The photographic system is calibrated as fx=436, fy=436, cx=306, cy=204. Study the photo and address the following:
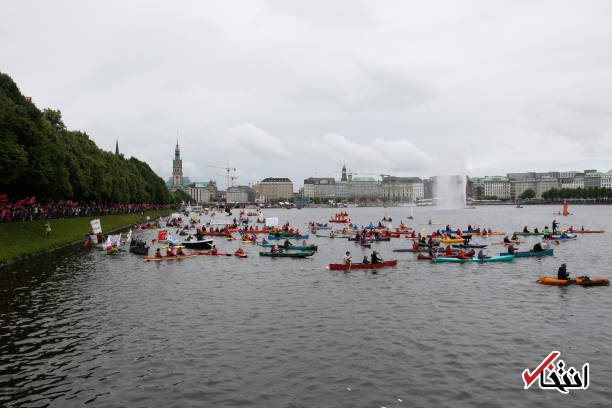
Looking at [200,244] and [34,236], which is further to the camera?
[200,244]

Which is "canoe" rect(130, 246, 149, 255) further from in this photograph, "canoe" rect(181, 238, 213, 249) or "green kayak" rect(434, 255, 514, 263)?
→ "green kayak" rect(434, 255, 514, 263)

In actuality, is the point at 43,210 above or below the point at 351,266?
above

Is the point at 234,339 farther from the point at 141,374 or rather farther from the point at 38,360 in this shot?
the point at 38,360

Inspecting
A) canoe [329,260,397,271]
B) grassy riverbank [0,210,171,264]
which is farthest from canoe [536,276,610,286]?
grassy riverbank [0,210,171,264]

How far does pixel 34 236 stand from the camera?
54688 mm

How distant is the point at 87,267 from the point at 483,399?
40.1 meters

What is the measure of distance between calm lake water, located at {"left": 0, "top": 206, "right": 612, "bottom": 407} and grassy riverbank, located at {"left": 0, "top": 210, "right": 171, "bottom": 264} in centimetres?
788

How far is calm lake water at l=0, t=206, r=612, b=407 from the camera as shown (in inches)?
651

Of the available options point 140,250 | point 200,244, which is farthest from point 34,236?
point 200,244

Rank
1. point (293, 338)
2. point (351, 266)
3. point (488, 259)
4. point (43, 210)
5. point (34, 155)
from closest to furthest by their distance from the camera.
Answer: point (293, 338)
point (351, 266)
point (488, 259)
point (34, 155)
point (43, 210)

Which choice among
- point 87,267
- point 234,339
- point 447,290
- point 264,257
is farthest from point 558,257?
point 87,267

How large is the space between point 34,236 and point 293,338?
46.4m

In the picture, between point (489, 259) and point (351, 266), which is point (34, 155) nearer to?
point (351, 266)

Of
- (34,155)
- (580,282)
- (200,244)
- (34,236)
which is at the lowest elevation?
(580,282)
